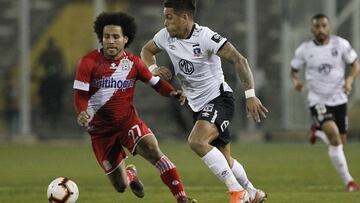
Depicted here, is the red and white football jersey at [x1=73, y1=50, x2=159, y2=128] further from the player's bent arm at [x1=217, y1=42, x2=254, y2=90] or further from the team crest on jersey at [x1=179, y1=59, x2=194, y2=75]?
the player's bent arm at [x1=217, y1=42, x2=254, y2=90]

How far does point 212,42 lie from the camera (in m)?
12.2

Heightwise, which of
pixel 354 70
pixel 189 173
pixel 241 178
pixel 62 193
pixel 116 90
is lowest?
pixel 189 173

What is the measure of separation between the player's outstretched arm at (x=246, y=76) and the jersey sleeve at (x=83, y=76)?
1561 mm

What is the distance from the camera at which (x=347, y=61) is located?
58.6 ft

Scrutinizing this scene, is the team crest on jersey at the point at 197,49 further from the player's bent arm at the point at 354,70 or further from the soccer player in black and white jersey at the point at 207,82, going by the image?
the player's bent arm at the point at 354,70

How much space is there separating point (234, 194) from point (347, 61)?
6471mm

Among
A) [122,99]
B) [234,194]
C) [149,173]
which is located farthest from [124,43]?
[149,173]

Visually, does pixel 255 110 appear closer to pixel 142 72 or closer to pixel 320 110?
pixel 142 72

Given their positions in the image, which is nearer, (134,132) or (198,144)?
(198,144)

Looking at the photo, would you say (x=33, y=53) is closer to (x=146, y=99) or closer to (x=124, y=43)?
(x=146, y=99)

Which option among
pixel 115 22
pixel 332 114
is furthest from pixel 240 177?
pixel 332 114

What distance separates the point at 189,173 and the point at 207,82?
8.27 meters

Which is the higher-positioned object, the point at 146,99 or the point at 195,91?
the point at 195,91

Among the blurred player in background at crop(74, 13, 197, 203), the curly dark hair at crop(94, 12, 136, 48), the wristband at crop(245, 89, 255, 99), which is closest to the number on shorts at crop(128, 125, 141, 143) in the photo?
the blurred player in background at crop(74, 13, 197, 203)
